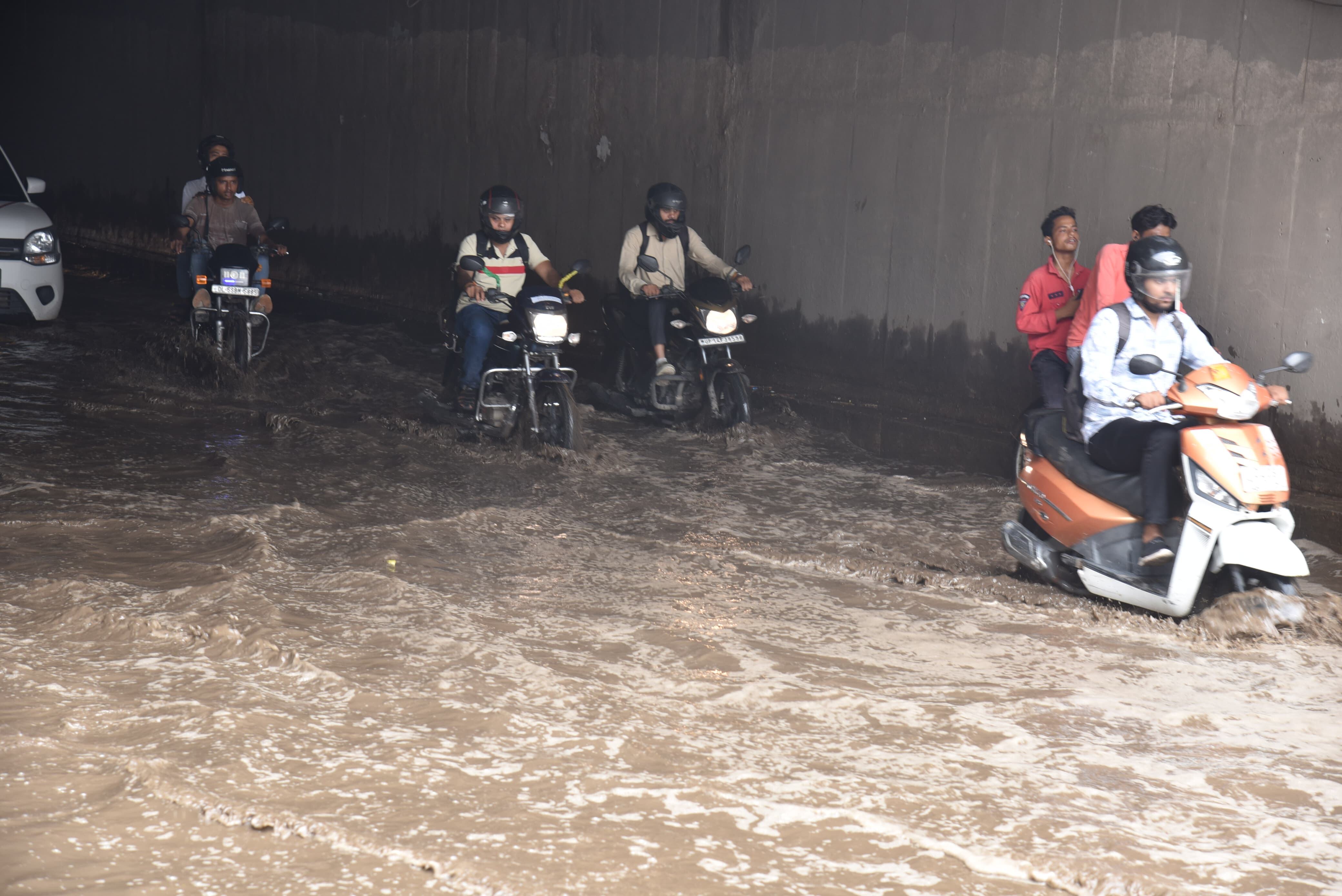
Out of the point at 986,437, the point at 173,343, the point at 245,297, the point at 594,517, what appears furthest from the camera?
the point at 173,343

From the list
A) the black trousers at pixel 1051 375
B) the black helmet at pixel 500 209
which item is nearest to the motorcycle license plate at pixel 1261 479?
the black trousers at pixel 1051 375

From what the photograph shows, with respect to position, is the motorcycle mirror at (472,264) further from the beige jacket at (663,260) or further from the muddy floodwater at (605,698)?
the beige jacket at (663,260)

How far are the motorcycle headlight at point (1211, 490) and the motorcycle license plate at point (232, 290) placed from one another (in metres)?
6.89

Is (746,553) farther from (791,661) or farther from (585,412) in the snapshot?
(585,412)

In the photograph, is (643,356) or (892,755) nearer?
(892,755)

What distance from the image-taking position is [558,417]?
7.86 metres

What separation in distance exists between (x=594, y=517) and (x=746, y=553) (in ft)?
2.95

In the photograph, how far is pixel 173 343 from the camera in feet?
34.8

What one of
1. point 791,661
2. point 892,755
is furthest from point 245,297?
point 892,755

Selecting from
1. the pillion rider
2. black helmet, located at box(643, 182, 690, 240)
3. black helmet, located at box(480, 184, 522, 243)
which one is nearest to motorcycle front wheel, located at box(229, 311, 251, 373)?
black helmet, located at box(480, 184, 522, 243)

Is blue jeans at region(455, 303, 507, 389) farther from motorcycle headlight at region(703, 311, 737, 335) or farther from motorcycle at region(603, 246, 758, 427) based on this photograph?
motorcycle headlight at region(703, 311, 737, 335)

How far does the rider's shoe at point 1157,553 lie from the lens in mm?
5121

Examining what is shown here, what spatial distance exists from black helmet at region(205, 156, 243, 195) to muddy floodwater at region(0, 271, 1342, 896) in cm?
320

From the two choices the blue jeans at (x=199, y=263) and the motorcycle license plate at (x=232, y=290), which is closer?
the motorcycle license plate at (x=232, y=290)
